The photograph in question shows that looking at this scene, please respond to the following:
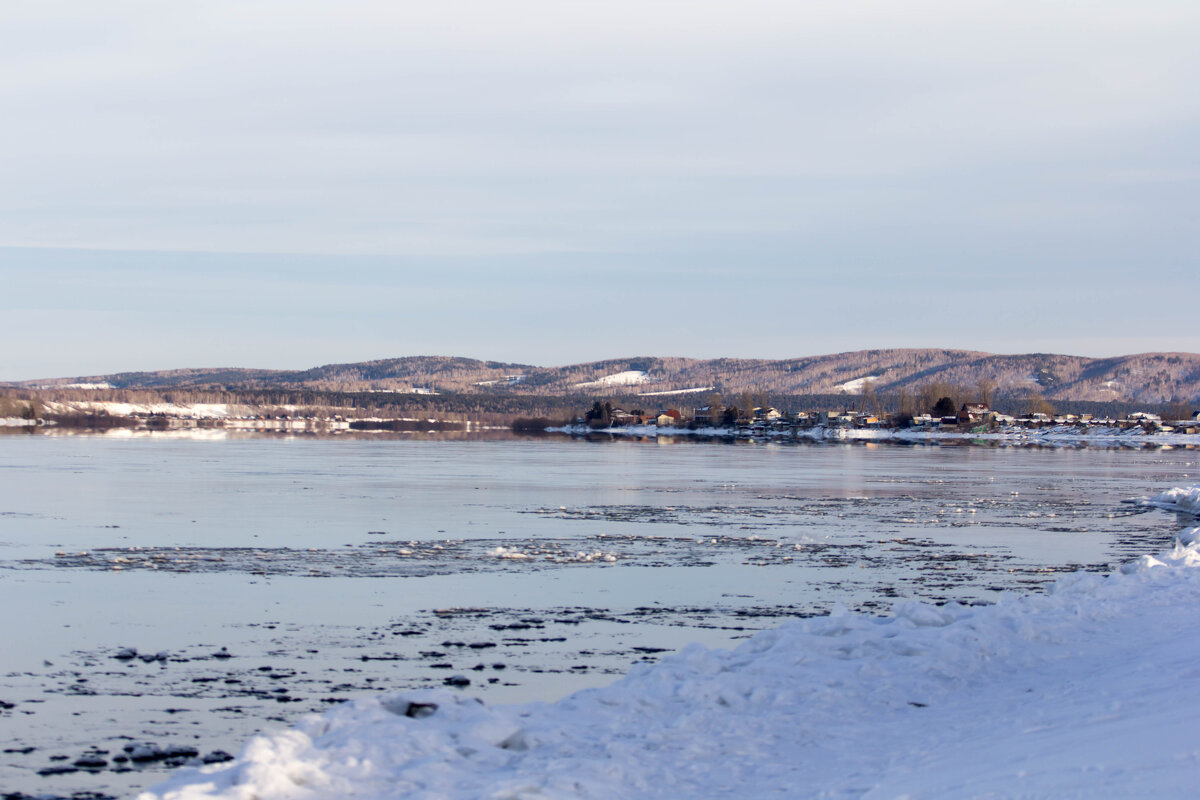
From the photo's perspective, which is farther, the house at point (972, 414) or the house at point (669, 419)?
the house at point (669, 419)

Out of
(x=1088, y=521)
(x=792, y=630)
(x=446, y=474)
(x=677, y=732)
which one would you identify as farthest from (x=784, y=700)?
(x=446, y=474)

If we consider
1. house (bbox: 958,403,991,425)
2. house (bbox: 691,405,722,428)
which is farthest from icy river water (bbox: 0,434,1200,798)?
house (bbox: 691,405,722,428)

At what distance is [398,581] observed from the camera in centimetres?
1588

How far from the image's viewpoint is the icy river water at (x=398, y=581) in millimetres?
9383

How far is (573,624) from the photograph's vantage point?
12.9 metres

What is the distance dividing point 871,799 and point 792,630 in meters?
4.58

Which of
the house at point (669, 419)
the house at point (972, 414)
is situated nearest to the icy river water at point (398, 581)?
the house at point (972, 414)

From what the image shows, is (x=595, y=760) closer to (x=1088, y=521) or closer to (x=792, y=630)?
(x=792, y=630)

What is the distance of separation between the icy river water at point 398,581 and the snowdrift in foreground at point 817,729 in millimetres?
1376

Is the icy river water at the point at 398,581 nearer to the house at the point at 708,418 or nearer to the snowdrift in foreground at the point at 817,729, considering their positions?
the snowdrift in foreground at the point at 817,729

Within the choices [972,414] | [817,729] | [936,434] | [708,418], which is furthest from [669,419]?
[817,729]

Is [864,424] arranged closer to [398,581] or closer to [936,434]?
[936,434]

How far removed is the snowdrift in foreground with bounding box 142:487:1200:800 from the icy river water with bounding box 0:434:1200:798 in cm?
138

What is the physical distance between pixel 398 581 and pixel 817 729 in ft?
29.5
